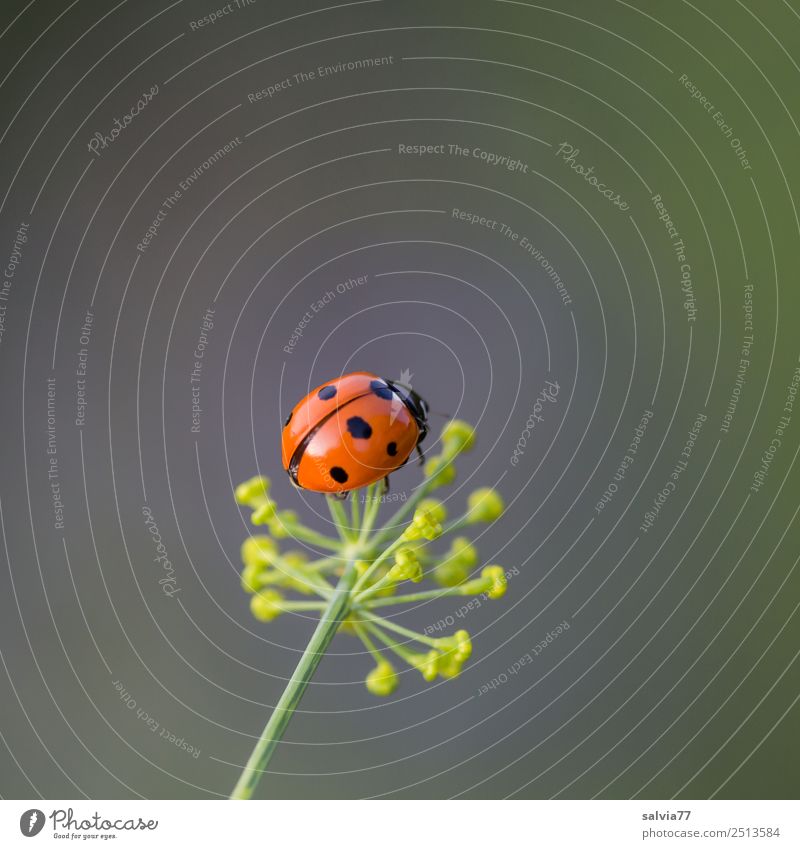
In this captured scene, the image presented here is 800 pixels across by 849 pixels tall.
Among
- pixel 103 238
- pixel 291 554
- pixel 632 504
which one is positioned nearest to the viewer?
pixel 291 554

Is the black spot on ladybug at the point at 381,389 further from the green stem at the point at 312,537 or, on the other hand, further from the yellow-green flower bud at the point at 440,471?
the green stem at the point at 312,537

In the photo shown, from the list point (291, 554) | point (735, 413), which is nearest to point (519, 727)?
point (735, 413)

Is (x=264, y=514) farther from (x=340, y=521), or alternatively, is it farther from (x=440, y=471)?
(x=440, y=471)

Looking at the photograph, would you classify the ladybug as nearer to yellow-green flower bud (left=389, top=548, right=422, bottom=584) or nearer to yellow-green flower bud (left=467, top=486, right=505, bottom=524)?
yellow-green flower bud (left=467, top=486, right=505, bottom=524)

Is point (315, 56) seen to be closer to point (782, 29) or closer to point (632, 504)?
point (782, 29)

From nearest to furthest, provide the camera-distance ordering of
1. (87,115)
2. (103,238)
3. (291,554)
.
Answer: (291,554) → (87,115) → (103,238)

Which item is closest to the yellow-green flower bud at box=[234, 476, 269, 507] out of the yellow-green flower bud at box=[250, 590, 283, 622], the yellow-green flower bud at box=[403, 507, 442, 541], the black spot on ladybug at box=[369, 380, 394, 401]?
the yellow-green flower bud at box=[250, 590, 283, 622]

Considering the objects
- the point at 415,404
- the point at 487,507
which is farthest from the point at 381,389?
the point at 487,507

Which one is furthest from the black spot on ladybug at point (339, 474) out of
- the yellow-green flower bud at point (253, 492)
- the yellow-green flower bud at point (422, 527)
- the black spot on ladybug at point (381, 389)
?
the yellow-green flower bud at point (422, 527)
